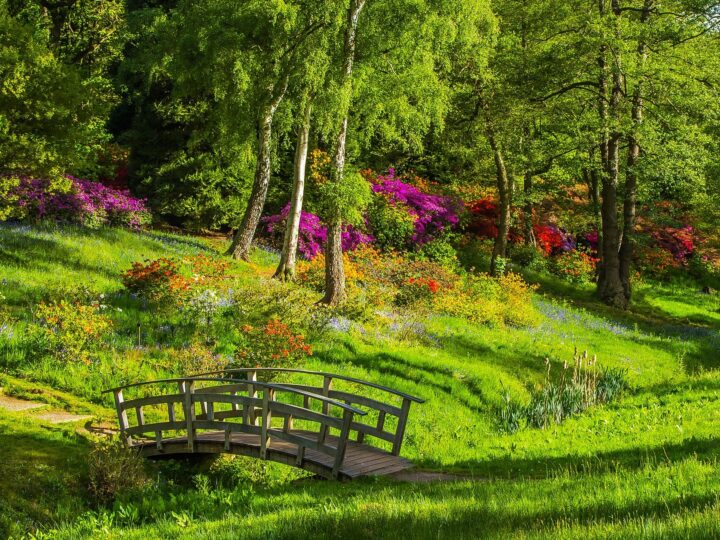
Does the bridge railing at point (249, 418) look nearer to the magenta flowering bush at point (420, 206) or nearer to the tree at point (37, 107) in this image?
the tree at point (37, 107)

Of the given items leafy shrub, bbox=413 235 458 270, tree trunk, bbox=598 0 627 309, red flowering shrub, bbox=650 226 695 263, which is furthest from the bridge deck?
red flowering shrub, bbox=650 226 695 263

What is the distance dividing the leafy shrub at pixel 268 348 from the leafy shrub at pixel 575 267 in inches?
838

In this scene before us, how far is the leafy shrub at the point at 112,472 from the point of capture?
8.36 metres

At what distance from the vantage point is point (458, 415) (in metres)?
12.9

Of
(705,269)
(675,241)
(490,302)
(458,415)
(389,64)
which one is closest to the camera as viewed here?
(458,415)

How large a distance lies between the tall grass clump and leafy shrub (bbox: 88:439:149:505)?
262 inches

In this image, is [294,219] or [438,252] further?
[438,252]

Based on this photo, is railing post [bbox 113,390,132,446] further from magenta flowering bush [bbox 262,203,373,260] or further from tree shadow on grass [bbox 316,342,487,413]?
magenta flowering bush [bbox 262,203,373,260]

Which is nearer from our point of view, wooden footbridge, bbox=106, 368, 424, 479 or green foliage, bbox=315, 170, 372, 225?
wooden footbridge, bbox=106, 368, 424, 479

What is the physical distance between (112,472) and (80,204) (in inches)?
676

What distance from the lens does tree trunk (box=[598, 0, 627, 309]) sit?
2516 centimetres

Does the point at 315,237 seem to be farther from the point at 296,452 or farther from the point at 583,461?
the point at 583,461

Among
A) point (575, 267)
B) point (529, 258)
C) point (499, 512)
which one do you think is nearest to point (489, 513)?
point (499, 512)

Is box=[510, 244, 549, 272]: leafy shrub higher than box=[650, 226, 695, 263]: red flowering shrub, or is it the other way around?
box=[650, 226, 695, 263]: red flowering shrub
